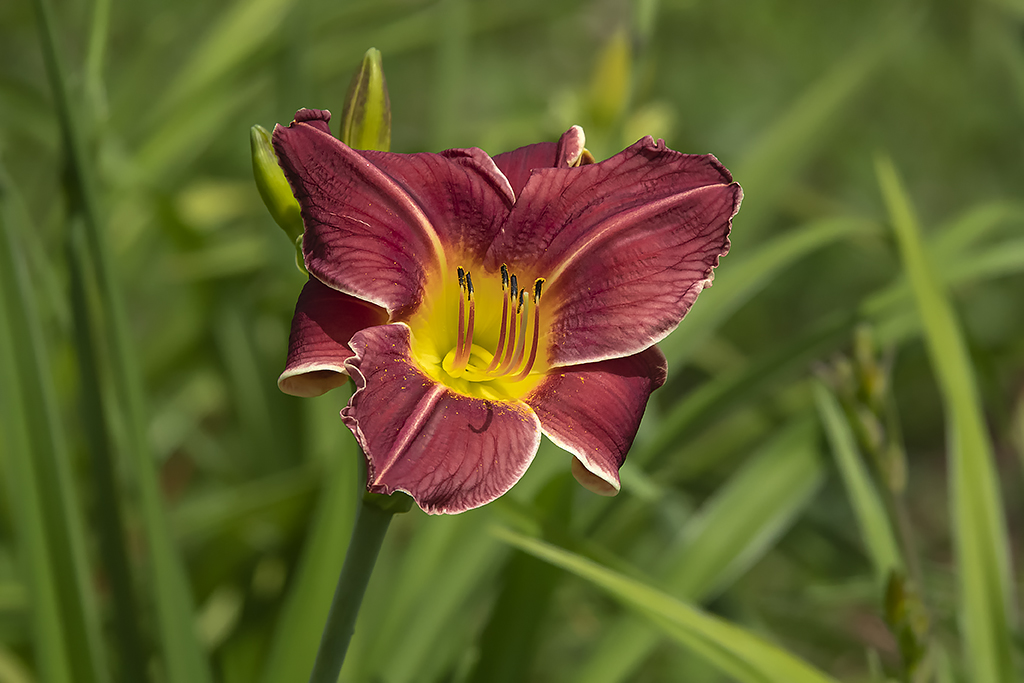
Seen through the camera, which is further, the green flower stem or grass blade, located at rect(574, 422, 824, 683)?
grass blade, located at rect(574, 422, 824, 683)

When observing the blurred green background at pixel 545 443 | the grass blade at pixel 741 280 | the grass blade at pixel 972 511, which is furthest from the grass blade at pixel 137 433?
the grass blade at pixel 972 511

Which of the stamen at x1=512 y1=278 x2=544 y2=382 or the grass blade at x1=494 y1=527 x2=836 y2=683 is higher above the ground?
the stamen at x1=512 y1=278 x2=544 y2=382

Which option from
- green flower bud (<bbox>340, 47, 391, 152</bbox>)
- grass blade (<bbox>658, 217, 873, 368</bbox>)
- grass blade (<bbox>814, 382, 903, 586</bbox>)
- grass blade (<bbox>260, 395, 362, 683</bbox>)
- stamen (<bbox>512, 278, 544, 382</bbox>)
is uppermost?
green flower bud (<bbox>340, 47, 391, 152</bbox>)

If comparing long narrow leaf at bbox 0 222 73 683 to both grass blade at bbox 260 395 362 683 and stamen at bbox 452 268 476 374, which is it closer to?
grass blade at bbox 260 395 362 683

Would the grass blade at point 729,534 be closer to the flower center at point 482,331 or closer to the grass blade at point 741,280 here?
the grass blade at point 741,280

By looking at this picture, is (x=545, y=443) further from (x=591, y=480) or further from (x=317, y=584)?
(x=591, y=480)

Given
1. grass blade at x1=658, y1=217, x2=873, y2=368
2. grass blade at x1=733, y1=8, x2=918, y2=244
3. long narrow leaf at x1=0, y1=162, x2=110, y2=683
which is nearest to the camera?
long narrow leaf at x1=0, y1=162, x2=110, y2=683

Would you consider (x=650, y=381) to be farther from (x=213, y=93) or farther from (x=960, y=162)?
(x=960, y=162)

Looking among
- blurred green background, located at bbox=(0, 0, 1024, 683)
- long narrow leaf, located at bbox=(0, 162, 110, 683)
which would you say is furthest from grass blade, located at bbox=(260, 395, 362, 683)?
long narrow leaf, located at bbox=(0, 162, 110, 683)

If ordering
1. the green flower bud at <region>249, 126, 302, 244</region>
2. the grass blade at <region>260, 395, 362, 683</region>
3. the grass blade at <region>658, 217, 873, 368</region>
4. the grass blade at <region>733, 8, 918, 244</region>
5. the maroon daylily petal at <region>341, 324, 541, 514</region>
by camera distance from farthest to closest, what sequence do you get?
the grass blade at <region>733, 8, 918, 244</region>
the grass blade at <region>658, 217, 873, 368</region>
the grass blade at <region>260, 395, 362, 683</region>
the green flower bud at <region>249, 126, 302, 244</region>
the maroon daylily petal at <region>341, 324, 541, 514</region>
